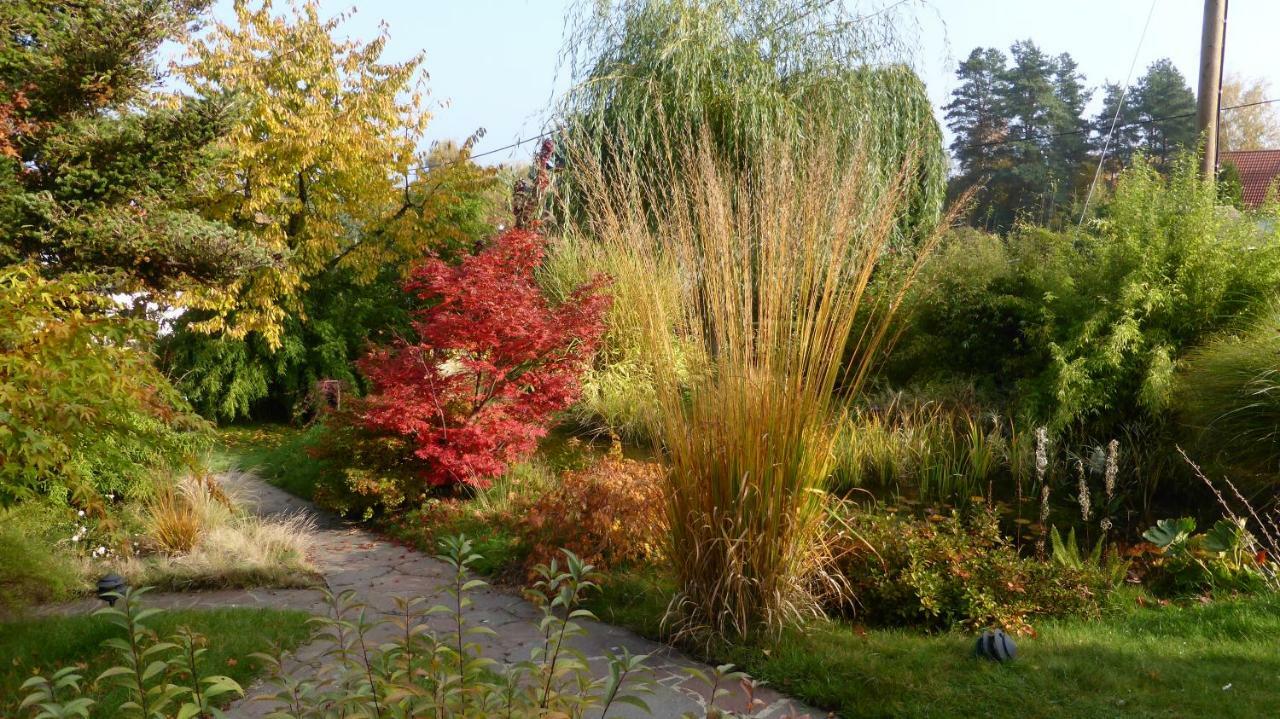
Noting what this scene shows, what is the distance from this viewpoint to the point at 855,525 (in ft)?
14.6

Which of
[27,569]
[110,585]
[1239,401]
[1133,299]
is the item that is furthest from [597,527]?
[1133,299]

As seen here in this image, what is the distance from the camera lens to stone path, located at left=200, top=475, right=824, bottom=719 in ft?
10.7

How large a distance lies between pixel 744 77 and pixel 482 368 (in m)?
4.87

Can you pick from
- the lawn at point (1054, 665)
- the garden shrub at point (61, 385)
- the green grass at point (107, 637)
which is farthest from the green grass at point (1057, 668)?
the garden shrub at point (61, 385)

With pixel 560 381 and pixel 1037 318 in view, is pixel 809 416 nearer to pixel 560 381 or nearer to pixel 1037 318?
pixel 560 381

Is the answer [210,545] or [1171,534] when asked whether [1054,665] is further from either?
[210,545]

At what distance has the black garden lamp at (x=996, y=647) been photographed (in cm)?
342

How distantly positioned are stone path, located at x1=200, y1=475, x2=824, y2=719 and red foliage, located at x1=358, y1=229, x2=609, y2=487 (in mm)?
828

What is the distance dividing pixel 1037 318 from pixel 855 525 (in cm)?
339

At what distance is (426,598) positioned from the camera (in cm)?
413

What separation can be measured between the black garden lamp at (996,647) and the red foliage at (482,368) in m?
3.71

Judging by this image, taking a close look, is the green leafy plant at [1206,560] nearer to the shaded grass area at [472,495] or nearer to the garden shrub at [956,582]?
the garden shrub at [956,582]

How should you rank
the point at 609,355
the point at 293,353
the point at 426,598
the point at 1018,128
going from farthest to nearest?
the point at 1018,128
the point at 293,353
the point at 609,355
the point at 426,598

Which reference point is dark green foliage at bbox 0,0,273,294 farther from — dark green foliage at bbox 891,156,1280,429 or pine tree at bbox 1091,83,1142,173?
pine tree at bbox 1091,83,1142,173
